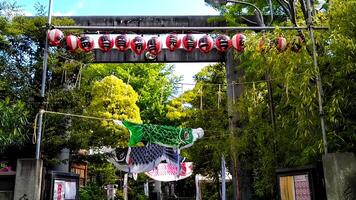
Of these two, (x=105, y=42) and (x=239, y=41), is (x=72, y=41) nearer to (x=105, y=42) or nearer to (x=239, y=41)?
(x=105, y=42)

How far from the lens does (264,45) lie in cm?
871

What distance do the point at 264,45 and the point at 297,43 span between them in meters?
0.70

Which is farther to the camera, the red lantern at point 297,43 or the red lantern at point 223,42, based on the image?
the red lantern at point 223,42

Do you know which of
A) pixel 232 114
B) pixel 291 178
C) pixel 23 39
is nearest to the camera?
pixel 291 178

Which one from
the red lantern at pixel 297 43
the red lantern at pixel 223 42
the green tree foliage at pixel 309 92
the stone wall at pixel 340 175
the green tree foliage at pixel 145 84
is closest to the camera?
the stone wall at pixel 340 175

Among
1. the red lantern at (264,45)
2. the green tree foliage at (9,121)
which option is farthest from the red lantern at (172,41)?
the green tree foliage at (9,121)

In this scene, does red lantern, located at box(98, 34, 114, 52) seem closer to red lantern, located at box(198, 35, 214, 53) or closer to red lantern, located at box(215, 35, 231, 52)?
red lantern, located at box(198, 35, 214, 53)

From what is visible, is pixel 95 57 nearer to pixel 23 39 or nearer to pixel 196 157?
pixel 23 39

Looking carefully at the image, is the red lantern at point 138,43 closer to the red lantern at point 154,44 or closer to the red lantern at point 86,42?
the red lantern at point 154,44

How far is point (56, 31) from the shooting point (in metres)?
10.2

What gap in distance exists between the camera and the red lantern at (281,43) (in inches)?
337

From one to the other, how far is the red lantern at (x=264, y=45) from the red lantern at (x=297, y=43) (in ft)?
1.64

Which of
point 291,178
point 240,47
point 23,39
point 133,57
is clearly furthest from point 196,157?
point 291,178

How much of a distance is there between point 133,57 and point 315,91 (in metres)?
8.64
